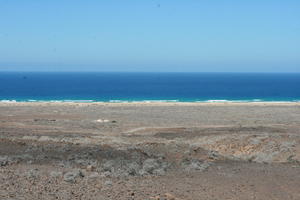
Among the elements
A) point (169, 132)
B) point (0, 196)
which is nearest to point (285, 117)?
point (169, 132)

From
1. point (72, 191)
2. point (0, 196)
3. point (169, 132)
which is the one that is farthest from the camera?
point (169, 132)

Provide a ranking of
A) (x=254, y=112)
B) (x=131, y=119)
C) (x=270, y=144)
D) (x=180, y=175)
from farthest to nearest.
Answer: (x=254, y=112)
(x=131, y=119)
(x=270, y=144)
(x=180, y=175)

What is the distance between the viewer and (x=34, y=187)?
43.4 feet

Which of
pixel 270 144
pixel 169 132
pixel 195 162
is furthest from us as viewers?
pixel 169 132

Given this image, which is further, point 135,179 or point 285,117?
point 285,117

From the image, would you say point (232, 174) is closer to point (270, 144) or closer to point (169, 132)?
point (270, 144)

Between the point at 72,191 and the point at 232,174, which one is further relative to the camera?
the point at 232,174

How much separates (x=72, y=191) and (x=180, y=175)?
13.7 feet

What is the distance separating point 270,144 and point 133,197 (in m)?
14.2

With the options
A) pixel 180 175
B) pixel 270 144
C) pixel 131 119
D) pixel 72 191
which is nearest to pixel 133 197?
pixel 72 191

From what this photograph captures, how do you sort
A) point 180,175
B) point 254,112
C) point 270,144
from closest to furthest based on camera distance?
point 180,175 → point 270,144 → point 254,112

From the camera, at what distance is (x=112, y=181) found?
14.3 m

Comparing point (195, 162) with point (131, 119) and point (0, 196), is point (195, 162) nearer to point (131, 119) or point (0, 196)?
point (0, 196)

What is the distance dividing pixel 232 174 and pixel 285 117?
38.9 metres
